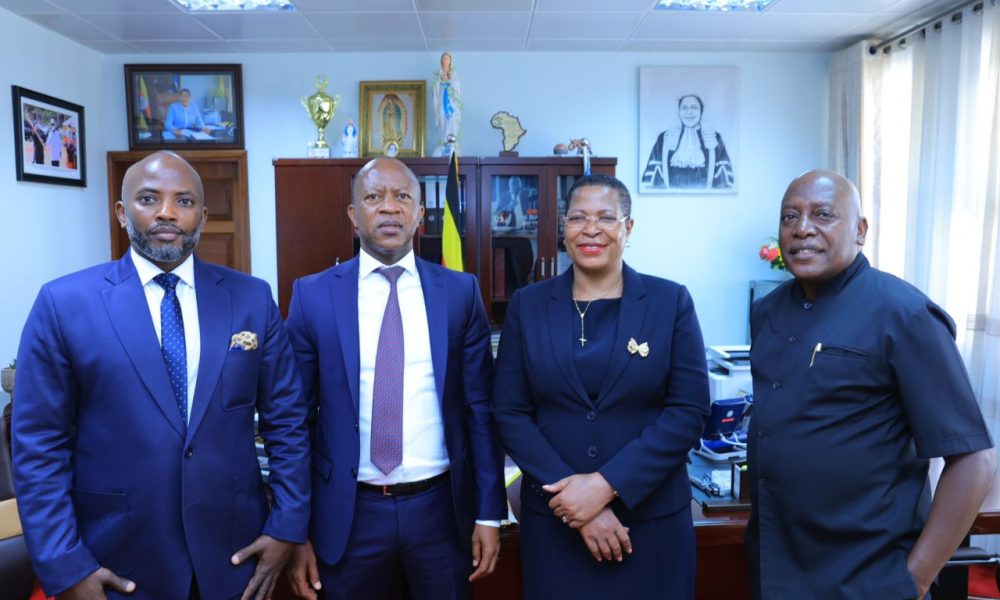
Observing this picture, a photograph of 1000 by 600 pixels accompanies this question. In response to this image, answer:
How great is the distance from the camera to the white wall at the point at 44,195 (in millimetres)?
3600

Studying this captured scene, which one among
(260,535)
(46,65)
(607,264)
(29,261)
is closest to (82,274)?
(260,535)

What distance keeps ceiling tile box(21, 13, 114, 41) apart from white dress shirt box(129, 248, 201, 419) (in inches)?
123

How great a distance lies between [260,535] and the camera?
146 centimetres

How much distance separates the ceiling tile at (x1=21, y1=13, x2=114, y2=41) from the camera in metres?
3.70

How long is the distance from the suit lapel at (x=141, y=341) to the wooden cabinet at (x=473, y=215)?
9.18 ft

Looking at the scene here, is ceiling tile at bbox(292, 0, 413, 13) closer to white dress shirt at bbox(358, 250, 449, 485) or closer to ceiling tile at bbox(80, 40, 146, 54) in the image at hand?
ceiling tile at bbox(80, 40, 146, 54)

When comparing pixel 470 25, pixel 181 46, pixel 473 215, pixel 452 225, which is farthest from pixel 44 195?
pixel 470 25

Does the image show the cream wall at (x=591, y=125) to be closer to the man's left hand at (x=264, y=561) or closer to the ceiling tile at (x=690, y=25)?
the ceiling tile at (x=690, y=25)

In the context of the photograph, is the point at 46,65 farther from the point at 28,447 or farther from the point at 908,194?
the point at 908,194

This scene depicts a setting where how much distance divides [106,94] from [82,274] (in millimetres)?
3809

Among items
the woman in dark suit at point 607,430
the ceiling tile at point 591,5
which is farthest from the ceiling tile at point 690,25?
the woman in dark suit at point 607,430

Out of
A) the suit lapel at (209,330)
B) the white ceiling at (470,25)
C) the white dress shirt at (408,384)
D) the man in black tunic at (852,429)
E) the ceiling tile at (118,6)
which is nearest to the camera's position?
the man in black tunic at (852,429)

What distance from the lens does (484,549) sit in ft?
5.36

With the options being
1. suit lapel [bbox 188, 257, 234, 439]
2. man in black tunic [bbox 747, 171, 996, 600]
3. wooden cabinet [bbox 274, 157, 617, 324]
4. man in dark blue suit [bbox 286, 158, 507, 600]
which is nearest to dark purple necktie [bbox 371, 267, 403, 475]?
man in dark blue suit [bbox 286, 158, 507, 600]
